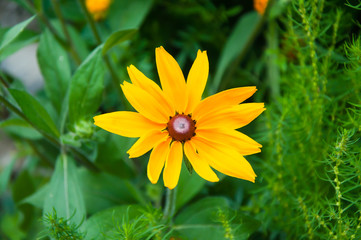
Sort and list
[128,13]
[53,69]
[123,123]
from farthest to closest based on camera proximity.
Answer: [128,13], [53,69], [123,123]

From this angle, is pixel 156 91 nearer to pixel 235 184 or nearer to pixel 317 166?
pixel 317 166

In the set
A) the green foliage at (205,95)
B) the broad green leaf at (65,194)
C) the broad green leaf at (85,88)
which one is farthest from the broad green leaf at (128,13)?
the broad green leaf at (65,194)

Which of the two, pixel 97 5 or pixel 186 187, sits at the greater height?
pixel 97 5

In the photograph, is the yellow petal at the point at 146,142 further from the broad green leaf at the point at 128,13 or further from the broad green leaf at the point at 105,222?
the broad green leaf at the point at 128,13

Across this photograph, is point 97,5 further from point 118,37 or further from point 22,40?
point 118,37

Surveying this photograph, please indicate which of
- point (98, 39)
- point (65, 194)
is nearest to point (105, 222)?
point (65, 194)

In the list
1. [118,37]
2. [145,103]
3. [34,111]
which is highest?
[118,37]
